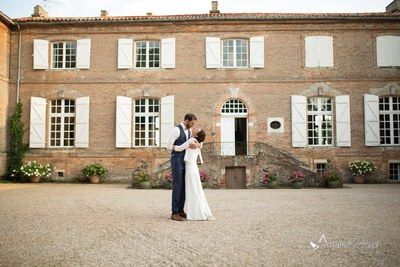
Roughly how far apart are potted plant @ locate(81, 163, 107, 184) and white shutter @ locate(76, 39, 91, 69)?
476cm

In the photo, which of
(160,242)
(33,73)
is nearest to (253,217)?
(160,242)

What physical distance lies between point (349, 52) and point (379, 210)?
37.2ft

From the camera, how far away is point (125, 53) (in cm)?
1745

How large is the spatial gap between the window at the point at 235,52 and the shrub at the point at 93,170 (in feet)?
24.4

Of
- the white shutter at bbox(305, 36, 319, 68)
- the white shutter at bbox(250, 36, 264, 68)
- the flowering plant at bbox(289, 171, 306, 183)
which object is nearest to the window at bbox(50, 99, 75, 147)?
the white shutter at bbox(250, 36, 264, 68)

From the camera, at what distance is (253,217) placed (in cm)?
700

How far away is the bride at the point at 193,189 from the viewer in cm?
670

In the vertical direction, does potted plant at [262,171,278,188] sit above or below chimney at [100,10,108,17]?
below

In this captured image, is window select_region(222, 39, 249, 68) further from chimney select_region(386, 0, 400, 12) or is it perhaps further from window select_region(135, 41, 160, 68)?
chimney select_region(386, 0, 400, 12)

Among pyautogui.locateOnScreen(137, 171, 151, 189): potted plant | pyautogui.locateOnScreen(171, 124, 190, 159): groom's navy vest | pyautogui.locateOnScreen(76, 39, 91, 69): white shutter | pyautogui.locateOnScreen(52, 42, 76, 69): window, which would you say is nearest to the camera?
pyautogui.locateOnScreen(171, 124, 190, 159): groom's navy vest

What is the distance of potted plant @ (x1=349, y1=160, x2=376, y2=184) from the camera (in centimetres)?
1623

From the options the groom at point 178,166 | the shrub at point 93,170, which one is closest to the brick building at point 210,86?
the shrub at point 93,170

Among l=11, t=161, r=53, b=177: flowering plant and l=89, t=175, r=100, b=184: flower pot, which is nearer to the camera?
l=11, t=161, r=53, b=177: flowering plant

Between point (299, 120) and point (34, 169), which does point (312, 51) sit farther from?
point (34, 169)
